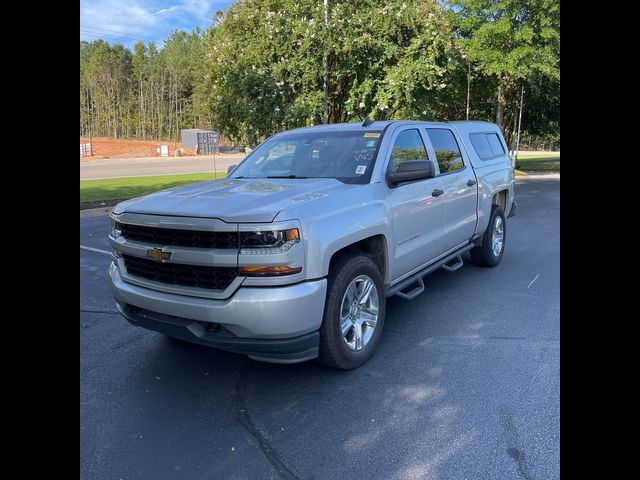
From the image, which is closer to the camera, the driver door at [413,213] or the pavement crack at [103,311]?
the driver door at [413,213]

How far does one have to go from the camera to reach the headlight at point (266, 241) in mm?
3037

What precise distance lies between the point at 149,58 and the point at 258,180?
76.3 metres

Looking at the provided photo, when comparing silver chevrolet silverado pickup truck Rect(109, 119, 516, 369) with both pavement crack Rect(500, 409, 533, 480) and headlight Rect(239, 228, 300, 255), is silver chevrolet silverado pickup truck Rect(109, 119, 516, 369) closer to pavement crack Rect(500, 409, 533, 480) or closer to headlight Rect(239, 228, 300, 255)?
headlight Rect(239, 228, 300, 255)

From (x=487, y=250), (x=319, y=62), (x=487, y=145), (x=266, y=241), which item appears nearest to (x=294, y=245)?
(x=266, y=241)

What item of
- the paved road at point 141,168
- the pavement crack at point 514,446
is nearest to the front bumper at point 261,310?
the pavement crack at point 514,446

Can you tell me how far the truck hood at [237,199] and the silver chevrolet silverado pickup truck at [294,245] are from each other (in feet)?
0.03

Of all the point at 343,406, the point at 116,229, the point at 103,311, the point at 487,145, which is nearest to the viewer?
the point at 343,406

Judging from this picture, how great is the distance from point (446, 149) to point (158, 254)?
11.7ft

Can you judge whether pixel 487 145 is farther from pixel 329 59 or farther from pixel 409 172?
pixel 329 59

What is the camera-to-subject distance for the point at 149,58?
71562 millimetres

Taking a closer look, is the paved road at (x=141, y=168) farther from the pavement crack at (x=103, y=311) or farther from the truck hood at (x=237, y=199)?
the truck hood at (x=237, y=199)

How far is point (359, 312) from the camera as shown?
380 cm

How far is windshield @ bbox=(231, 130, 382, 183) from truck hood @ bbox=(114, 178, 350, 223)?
262mm
